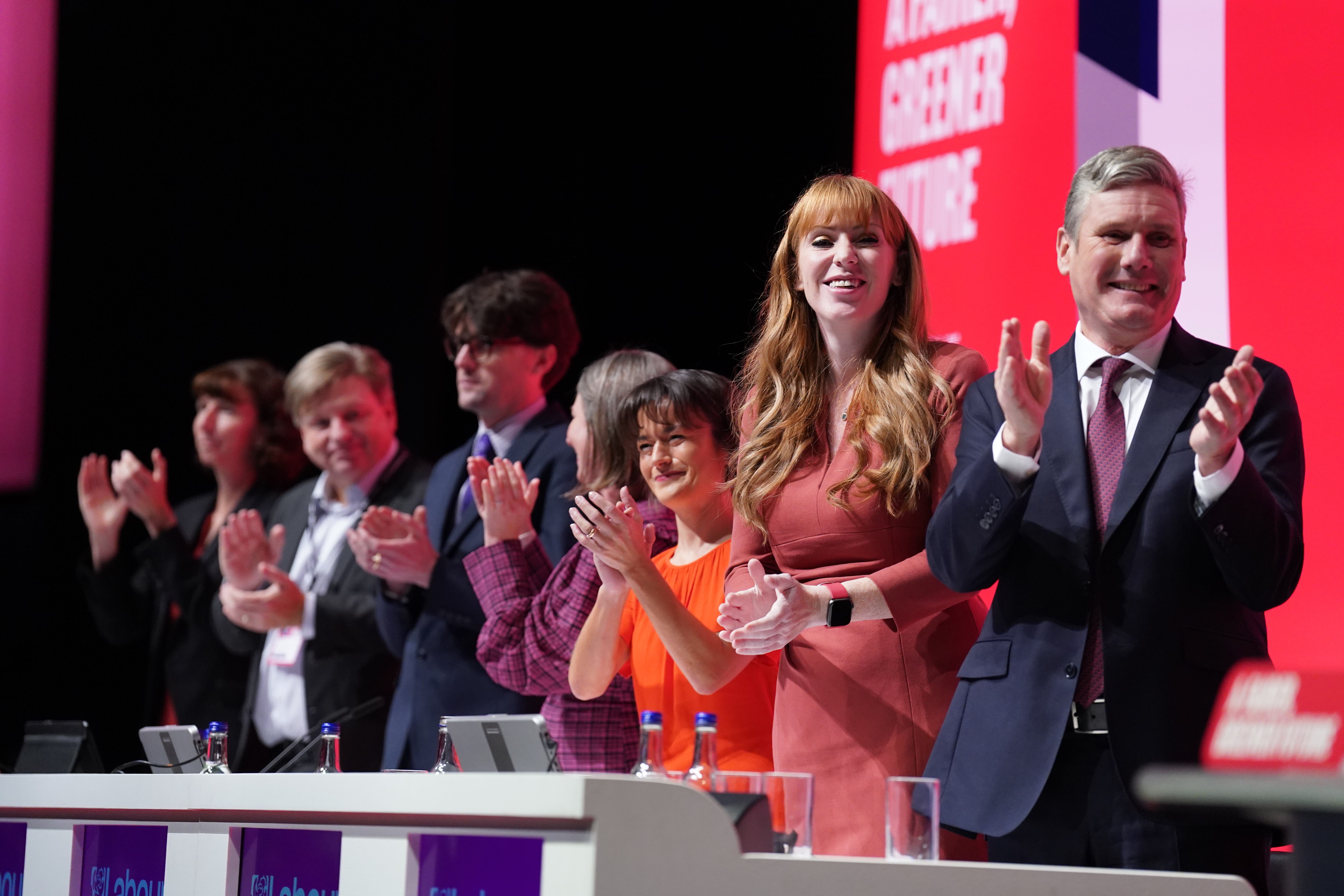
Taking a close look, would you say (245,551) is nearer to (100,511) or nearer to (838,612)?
(100,511)

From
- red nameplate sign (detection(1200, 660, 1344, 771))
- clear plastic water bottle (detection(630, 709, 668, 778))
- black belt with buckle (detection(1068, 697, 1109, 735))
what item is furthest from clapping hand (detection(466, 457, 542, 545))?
red nameplate sign (detection(1200, 660, 1344, 771))

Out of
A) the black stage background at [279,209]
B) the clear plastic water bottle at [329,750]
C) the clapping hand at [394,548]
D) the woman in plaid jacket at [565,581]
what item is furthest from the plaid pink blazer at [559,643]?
the black stage background at [279,209]

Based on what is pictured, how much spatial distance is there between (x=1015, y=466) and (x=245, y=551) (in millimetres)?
3009

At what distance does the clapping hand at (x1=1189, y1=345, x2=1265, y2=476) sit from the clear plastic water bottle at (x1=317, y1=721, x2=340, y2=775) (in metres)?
1.40

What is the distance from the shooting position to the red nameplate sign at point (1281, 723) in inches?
32.5

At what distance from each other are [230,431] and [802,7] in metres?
2.48

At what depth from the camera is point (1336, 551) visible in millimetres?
2621

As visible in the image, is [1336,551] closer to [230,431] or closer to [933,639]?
[933,639]

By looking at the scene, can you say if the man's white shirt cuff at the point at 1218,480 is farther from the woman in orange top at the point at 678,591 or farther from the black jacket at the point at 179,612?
the black jacket at the point at 179,612

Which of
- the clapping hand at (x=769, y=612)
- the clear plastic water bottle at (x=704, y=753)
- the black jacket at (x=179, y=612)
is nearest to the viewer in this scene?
the clear plastic water bottle at (x=704, y=753)

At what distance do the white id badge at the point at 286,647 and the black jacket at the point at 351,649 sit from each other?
3.1 inches

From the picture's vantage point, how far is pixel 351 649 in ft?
13.7

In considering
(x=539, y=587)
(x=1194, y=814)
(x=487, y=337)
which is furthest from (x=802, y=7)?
(x=1194, y=814)

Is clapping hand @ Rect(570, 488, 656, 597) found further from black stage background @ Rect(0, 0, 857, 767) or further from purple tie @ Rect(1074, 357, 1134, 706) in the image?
black stage background @ Rect(0, 0, 857, 767)
